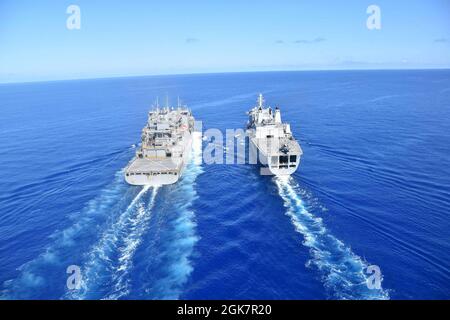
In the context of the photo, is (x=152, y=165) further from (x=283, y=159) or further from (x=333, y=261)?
(x=333, y=261)

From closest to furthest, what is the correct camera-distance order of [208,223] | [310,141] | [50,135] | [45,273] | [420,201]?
1. [45,273]
2. [208,223]
3. [420,201]
4. [310,141]
5. [50,135]

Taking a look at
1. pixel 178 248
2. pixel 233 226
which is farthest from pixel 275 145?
pixel 178 248

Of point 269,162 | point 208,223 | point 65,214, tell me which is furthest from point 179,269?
point 269,162

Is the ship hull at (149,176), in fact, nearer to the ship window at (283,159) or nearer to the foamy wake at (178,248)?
the foamy wake at (178,248)

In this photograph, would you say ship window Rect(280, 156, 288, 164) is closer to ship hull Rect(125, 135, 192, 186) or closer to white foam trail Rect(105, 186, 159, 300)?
ship hull Rect(125, 135, 192, 186)

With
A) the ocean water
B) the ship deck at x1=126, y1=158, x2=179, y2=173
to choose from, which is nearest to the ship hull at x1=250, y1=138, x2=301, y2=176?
the ocean water

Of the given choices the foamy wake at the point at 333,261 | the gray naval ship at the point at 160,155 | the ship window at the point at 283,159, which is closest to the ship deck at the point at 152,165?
the gray naval ship at the point at 160,155

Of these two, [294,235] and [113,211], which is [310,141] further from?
[113,211]
